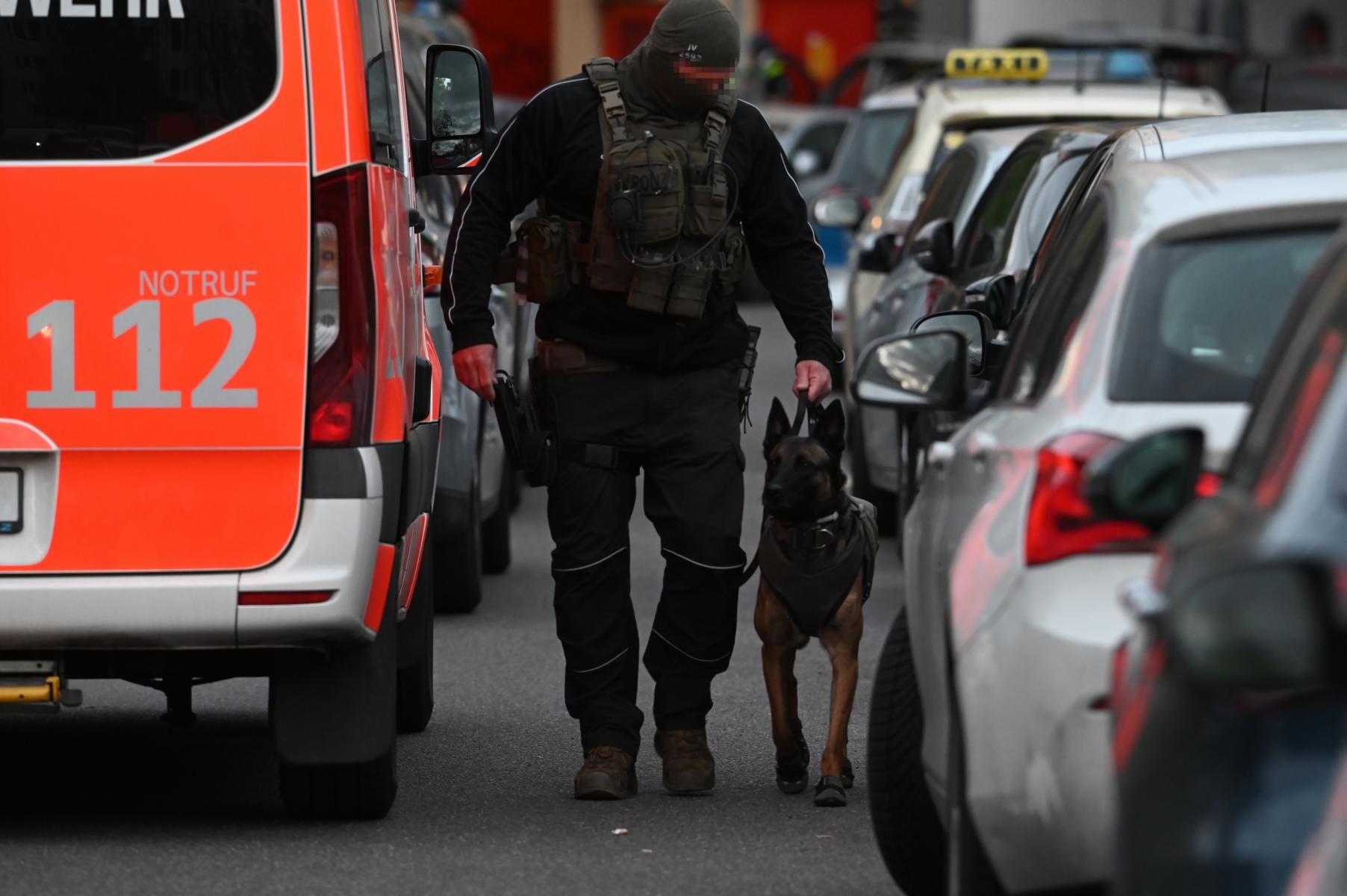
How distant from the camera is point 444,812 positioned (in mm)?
6266

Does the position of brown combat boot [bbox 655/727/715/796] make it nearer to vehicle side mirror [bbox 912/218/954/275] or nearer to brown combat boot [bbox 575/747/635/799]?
brown combat boot [bbox 575/747/635/799]

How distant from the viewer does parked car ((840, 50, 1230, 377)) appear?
1212 cm

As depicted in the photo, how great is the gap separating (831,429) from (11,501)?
2.03 m

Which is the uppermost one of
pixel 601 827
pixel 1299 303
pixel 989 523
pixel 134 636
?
pixel 1299 303

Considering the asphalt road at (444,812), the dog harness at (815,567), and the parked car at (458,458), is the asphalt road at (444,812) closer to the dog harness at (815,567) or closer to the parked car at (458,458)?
the dog harness at (815,567)

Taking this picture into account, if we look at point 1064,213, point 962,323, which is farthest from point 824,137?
point 962,323

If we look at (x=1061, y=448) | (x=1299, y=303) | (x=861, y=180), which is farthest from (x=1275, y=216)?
(x=861, y=180)

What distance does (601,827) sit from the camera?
20.0ft

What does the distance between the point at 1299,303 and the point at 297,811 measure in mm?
3319

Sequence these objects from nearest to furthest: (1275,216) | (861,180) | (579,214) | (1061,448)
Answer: (1061,448) < (1275,216) < (579,214) < (861,180)

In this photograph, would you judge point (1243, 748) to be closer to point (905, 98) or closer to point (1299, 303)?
point (1299, 303)

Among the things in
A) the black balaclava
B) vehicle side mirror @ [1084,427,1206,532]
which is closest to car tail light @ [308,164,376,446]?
the black balaclava

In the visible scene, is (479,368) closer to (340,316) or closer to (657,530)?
(657,530)

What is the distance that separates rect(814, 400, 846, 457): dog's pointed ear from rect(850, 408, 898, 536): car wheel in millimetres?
4604
